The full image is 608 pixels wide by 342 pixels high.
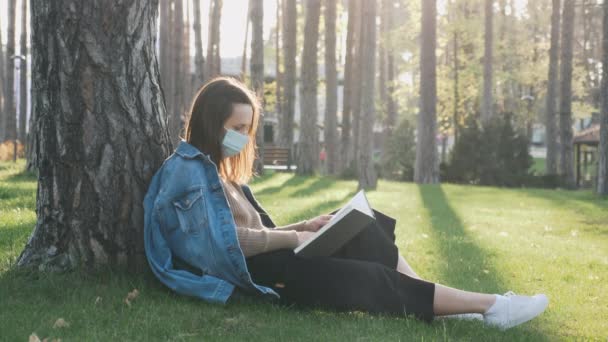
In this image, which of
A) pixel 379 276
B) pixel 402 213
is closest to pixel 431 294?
pixel 379 276

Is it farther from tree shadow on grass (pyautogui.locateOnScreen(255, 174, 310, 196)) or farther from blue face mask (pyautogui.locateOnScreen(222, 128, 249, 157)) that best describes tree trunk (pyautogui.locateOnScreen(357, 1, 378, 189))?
blue face mask (pyautogui.locateOnScreen(222, 128, 249, 157))

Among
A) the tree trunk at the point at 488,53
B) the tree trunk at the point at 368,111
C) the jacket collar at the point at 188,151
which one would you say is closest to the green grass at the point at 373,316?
the jacket collar at the point at 188,151

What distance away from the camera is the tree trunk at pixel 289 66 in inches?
Result: 1059

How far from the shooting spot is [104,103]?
5.27 meters

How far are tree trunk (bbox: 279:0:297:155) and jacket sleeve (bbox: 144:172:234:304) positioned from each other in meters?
22.1

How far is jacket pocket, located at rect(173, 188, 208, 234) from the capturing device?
15.7 feet

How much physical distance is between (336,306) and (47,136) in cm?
210

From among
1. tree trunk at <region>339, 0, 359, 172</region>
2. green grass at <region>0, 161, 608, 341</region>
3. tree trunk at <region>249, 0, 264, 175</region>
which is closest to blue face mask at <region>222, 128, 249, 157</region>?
green grass at <region>0, 161, 608, 341</region>

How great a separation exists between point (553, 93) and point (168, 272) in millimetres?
29089

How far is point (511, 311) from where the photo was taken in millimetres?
4797

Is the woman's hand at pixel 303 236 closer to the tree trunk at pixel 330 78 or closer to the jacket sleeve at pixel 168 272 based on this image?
the jacket sleeve at pixel 168 272

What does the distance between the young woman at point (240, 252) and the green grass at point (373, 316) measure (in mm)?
111

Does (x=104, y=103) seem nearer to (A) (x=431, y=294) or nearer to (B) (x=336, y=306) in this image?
(B) (x=336, y=306)

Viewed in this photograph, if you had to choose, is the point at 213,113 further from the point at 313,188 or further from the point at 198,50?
the point at 198,50
